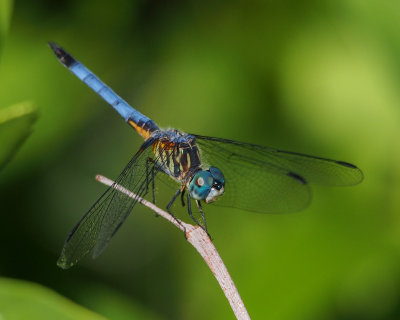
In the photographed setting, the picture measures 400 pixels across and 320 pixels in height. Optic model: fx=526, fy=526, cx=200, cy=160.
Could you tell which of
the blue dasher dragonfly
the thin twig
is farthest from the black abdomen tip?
the thin twig

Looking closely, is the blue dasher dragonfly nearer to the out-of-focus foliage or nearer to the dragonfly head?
the dragonfly head

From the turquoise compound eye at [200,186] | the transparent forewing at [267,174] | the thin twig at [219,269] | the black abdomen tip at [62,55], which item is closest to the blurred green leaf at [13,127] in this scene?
the thin twig at [219,269]

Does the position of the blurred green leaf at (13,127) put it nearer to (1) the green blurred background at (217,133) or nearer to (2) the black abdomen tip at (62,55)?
(1) the green blurred background at (217,133)

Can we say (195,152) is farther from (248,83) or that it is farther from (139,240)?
(139,240)

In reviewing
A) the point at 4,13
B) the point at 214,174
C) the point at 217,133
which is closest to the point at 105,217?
the point at 214,174

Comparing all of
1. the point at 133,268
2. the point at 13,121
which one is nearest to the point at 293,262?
the point at 133,268

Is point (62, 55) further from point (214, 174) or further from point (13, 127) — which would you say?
point (13, 127)
